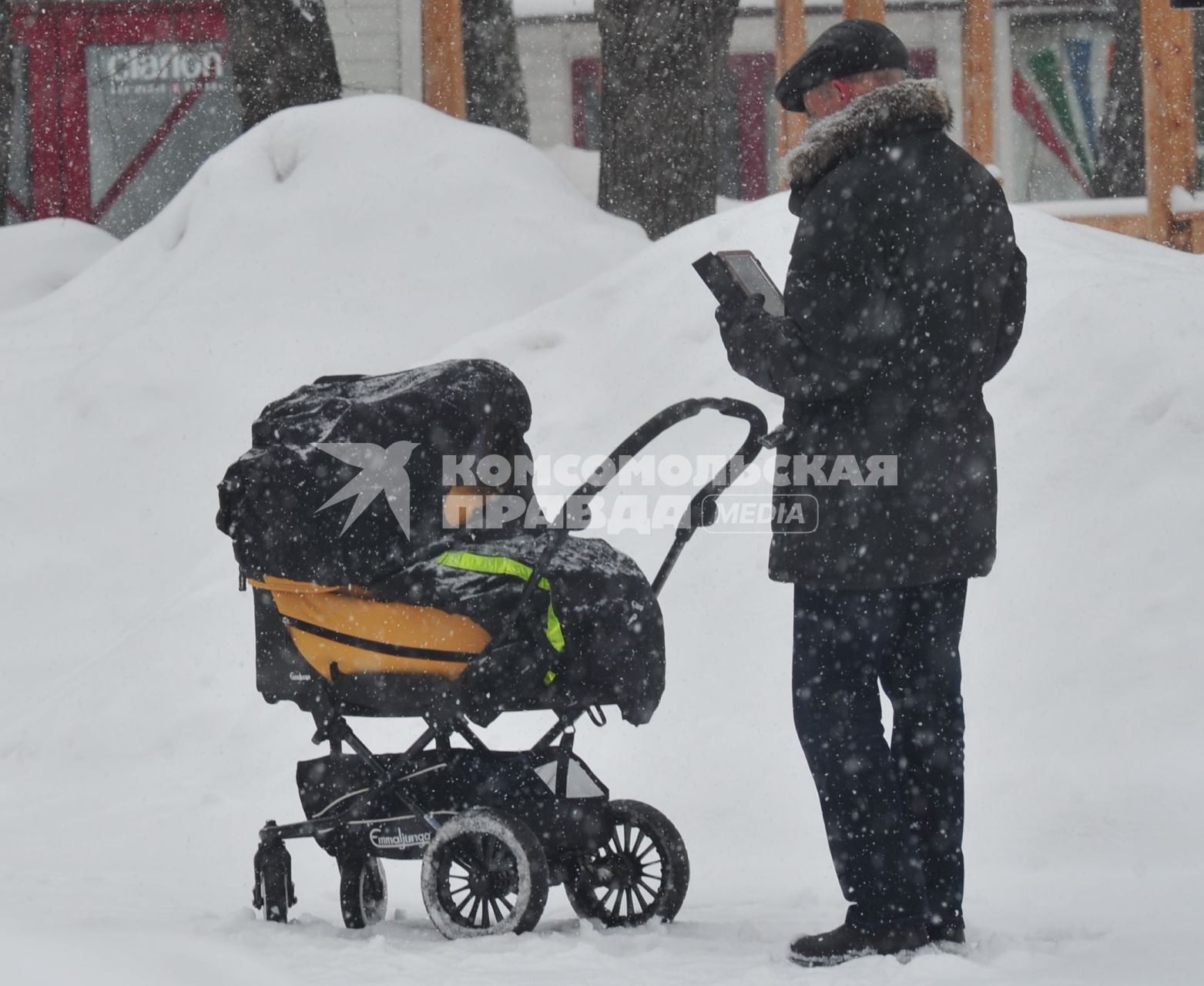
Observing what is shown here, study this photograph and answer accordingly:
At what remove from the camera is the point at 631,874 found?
3889 millimetres

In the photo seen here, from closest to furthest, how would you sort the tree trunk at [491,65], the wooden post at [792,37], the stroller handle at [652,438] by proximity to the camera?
the stroller handle at [652,438] → the wooden post at [792,37] → the tree trunk at [491,65]

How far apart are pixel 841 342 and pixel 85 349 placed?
701 cm

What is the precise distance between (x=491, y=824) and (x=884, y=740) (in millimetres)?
889

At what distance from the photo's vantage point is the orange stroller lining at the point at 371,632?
3.67 metres

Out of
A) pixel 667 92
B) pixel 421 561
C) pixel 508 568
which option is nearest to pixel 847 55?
pixel 508 568

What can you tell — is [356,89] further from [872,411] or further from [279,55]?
[872,411]

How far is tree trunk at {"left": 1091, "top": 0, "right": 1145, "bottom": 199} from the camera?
12141 millimetres

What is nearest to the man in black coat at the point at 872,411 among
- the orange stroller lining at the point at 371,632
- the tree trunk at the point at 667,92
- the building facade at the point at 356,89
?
the orange stroller lining at the point at 371,632

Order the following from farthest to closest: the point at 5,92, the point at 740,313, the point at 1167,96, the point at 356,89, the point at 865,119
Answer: the point at 356,89
the point at 5,92
the point at 1167,96
the point at 740,313
the point at 865,119

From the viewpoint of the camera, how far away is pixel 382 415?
3738mm

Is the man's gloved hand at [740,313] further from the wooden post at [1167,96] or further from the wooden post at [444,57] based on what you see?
the wooden post at [444,57]

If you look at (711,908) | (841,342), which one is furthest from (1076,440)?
(841,342)

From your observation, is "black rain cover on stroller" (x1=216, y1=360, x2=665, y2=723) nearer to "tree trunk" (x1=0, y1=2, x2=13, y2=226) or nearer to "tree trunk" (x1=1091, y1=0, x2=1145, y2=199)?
"tree trunk" (x1=1091, y1=0, x2=1145, y2=199)

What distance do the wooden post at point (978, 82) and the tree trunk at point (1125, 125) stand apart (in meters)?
2.98
